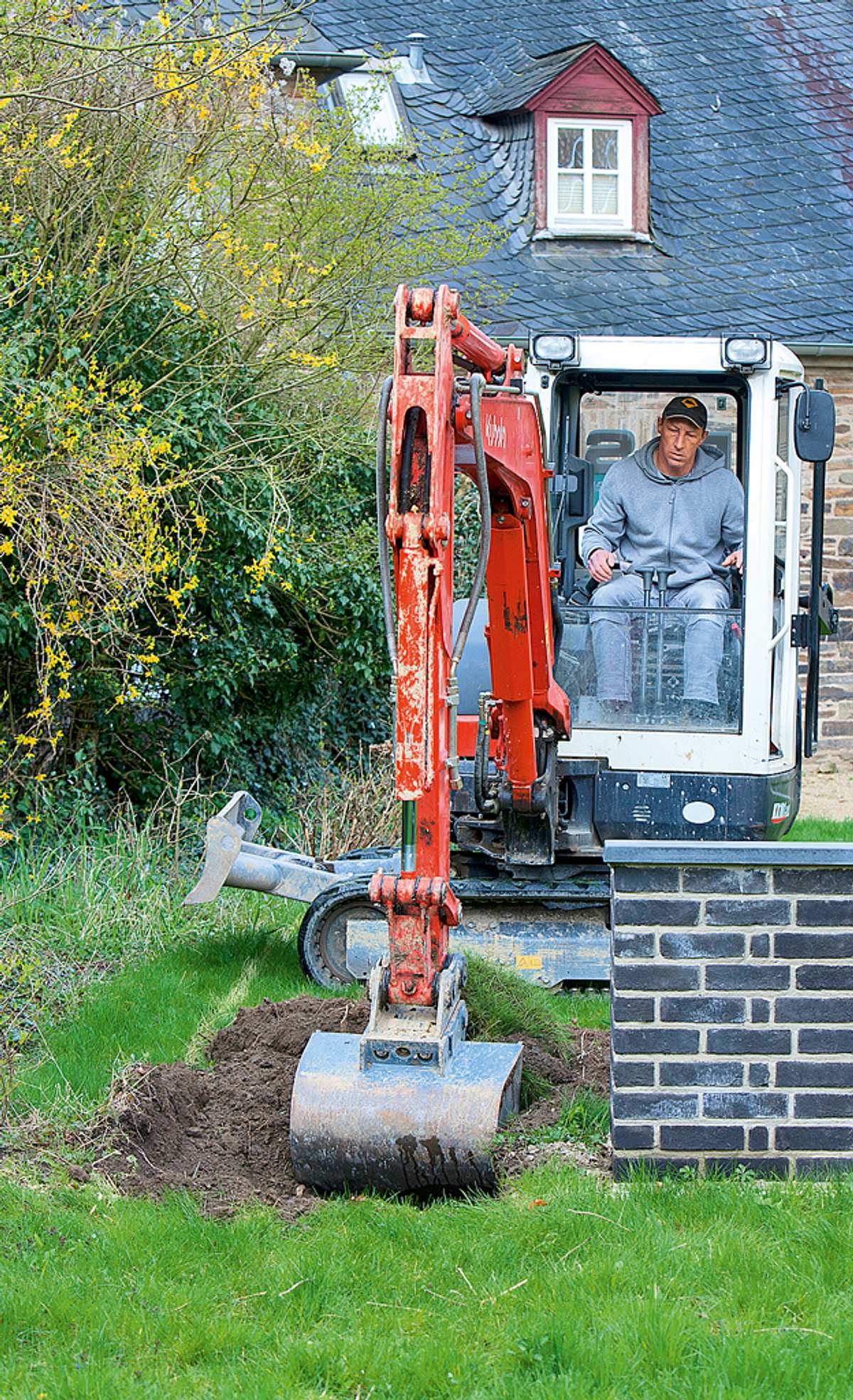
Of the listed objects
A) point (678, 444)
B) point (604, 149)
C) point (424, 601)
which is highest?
point (604, 149)

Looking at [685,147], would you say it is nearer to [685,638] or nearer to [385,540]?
[685,638]

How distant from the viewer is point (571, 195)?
53.4ft

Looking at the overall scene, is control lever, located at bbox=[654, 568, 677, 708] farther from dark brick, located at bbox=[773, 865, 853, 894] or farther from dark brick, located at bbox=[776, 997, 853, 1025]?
dark brick, located at bbox=[776, 997, 853, 1025]

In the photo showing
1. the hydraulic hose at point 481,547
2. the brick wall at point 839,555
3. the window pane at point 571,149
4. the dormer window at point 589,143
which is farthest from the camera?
the window pane at point 571,149

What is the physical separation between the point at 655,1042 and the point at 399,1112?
0.78 m

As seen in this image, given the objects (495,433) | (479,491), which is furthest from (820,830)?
(479,491)

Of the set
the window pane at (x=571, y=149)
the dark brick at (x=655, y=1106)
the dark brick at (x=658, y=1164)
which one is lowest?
the dark brick at (x=658, y=1164)

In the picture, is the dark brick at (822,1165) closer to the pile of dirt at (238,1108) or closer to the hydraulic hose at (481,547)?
the pile of dirt at (238,1108)

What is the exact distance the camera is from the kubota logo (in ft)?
19.3

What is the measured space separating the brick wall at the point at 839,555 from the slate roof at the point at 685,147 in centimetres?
45

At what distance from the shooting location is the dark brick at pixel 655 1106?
4770 millimetres

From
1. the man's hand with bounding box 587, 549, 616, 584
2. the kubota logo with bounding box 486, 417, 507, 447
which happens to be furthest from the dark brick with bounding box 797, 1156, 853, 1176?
the man's hand with bounding box 587, 549, 616, 584

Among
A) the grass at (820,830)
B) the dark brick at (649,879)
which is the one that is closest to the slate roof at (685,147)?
the grass at (820,830)

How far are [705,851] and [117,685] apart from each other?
5.28 meters
